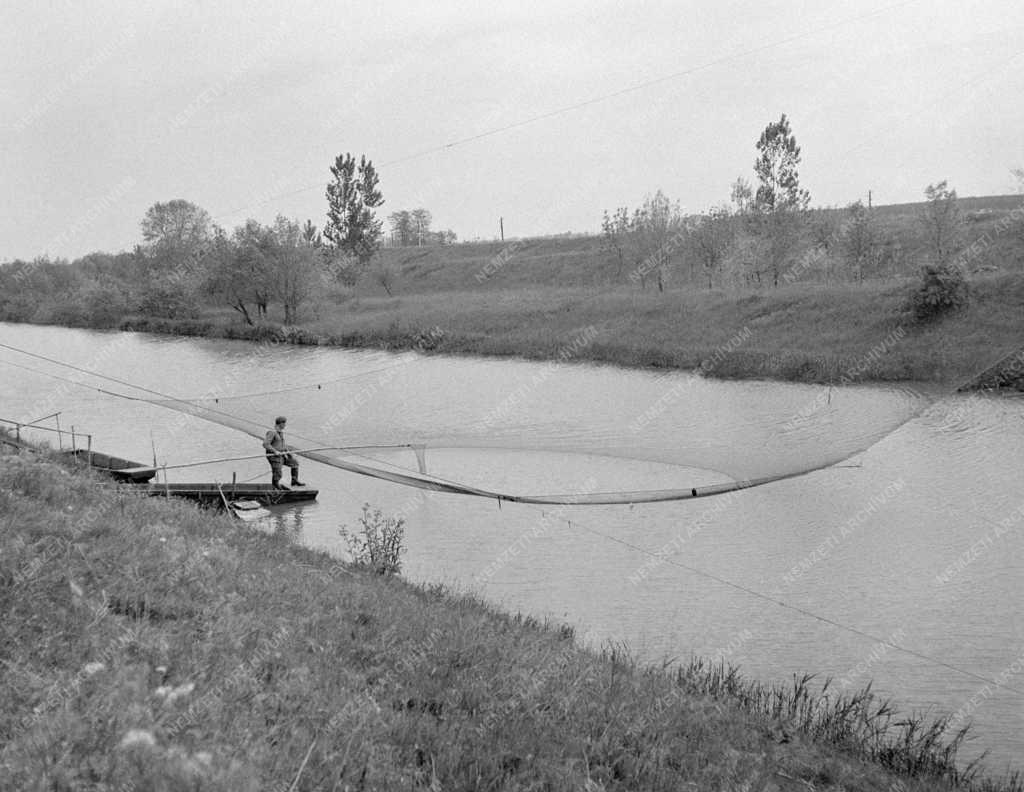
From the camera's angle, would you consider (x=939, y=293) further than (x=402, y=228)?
No

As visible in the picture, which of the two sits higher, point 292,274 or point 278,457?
point 292,274

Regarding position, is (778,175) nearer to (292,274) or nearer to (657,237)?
(657,237)

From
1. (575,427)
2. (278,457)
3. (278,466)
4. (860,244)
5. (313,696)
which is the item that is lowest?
(575,427)

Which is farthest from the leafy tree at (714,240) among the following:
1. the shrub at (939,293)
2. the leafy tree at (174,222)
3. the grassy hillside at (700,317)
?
the leafy tree at (174,222)

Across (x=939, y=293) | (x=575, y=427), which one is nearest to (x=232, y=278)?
(x=575, y=427)

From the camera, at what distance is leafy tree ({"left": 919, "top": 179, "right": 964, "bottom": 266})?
43.8m

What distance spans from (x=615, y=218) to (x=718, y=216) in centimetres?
1226

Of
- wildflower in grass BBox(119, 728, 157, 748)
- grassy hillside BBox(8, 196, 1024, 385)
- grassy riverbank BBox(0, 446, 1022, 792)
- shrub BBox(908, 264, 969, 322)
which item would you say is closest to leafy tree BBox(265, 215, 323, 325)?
grassy hillside BBox(8, 196, 1024, 385)

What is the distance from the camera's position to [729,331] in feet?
128

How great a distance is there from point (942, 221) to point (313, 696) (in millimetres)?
46108

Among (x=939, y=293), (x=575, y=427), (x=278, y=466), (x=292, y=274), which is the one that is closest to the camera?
(x=278, y=466)

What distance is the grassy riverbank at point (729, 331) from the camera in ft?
103

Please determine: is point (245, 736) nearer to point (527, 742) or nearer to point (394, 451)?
point (527, 742)

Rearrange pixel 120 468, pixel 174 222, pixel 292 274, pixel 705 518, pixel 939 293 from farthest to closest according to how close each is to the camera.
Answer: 1. pixel 174 222
2. pixel 292 274
3. pixel 939 293
4. pixel 120 468
5. pixel 705 518
